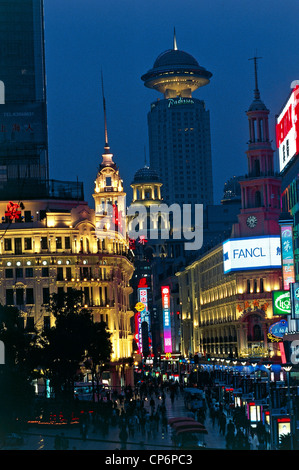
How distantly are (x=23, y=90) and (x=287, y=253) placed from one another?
64048 millimetres

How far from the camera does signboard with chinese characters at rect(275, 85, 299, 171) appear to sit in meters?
101

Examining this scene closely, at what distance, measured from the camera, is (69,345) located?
9950 centimetres

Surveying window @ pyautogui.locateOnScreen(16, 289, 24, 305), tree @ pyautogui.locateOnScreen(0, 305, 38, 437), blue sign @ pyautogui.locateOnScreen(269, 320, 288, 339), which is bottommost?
tree @ pyautogui.locateOnScreen(0, 305, 38, 437)

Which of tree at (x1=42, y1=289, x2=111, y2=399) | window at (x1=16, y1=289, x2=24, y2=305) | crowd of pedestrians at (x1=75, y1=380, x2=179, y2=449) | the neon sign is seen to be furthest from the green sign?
the neon sign

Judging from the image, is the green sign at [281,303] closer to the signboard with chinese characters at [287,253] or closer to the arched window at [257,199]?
the signboard with chinese characters at [287,253]

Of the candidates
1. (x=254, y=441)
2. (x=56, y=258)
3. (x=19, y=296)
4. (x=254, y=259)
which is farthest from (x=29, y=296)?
(x=254, y=441)

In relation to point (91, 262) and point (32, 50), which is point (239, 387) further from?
point (32, 50)

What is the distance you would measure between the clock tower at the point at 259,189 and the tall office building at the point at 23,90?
27583mm

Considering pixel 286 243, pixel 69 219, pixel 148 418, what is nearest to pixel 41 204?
pixel 69 219

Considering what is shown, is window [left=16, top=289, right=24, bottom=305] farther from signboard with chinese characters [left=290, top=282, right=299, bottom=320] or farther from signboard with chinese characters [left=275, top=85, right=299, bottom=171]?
signboard with chinese characters [left=290, top=282, right=299, bottom=320]

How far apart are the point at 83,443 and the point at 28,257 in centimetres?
6585

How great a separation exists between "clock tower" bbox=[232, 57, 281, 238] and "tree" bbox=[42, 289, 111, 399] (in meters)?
45.2

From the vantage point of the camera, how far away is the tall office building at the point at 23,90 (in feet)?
497

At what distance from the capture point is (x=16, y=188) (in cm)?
14750
